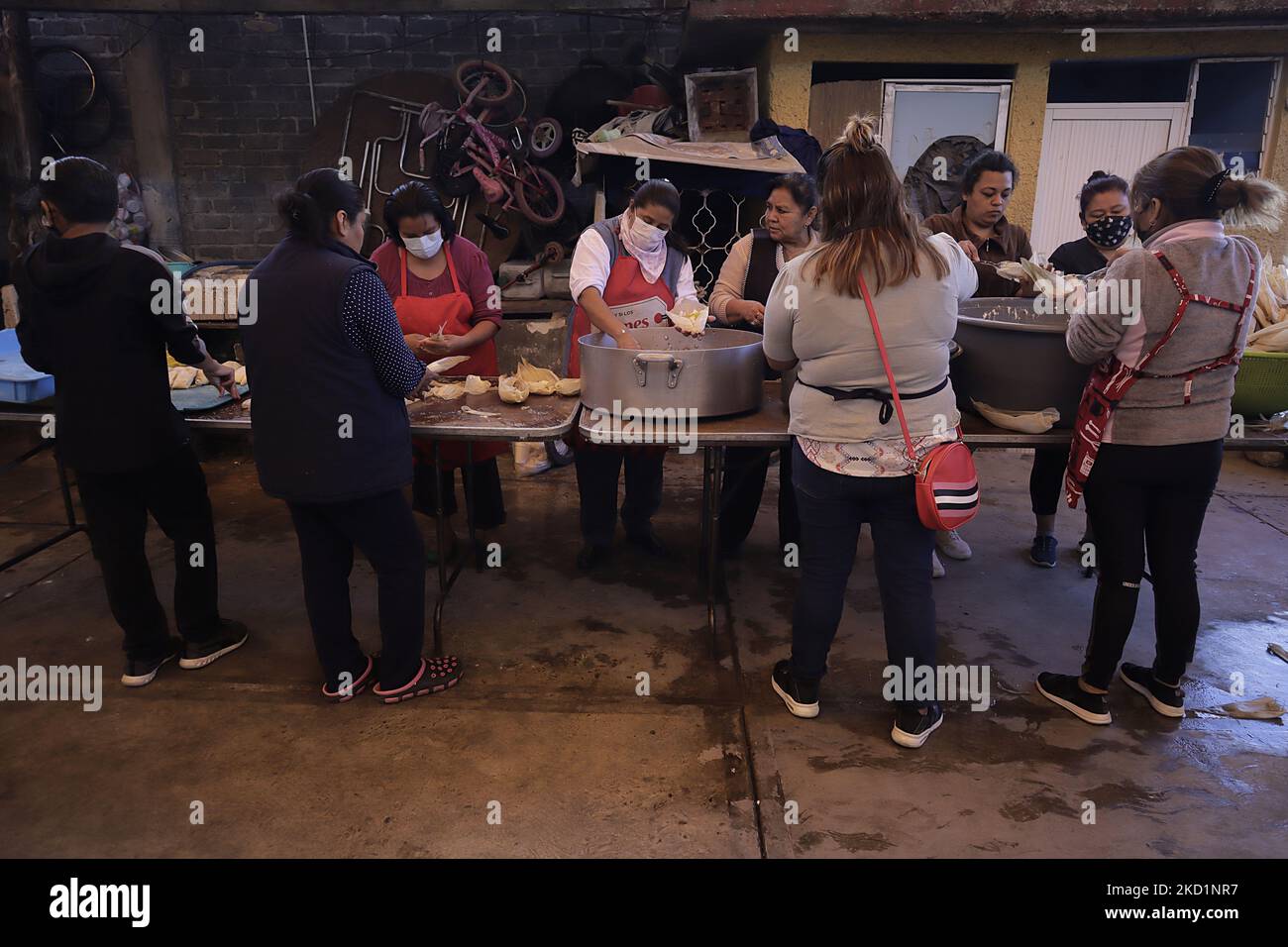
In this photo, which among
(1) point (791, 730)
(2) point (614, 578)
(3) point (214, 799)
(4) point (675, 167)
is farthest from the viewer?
(4) point (675, 167)

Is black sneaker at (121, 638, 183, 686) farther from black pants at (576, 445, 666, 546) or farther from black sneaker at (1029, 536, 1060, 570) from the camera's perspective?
black sneaker at (1029, 536, 1060, 570)

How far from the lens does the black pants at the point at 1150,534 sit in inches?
111

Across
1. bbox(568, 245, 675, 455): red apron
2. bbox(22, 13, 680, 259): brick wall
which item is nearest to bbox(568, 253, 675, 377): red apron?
bbox(568, 245, 675, 455): red apron

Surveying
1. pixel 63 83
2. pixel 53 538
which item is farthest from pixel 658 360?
pixel 63 83

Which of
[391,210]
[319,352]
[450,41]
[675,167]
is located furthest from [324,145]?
[319,352]

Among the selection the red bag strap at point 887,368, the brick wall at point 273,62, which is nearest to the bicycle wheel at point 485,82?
the brick wall at point 273,62

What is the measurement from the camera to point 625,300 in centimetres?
401

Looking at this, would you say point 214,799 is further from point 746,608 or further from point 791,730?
point 746,608

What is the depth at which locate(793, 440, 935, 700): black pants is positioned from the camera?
8.96ft

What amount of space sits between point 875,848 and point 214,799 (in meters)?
2.01

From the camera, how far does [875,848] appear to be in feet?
8.27

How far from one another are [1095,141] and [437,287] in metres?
5.38

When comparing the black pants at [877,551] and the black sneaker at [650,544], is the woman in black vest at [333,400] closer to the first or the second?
the black pants at [877,551]

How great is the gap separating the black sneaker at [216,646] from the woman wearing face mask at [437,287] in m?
1.07
